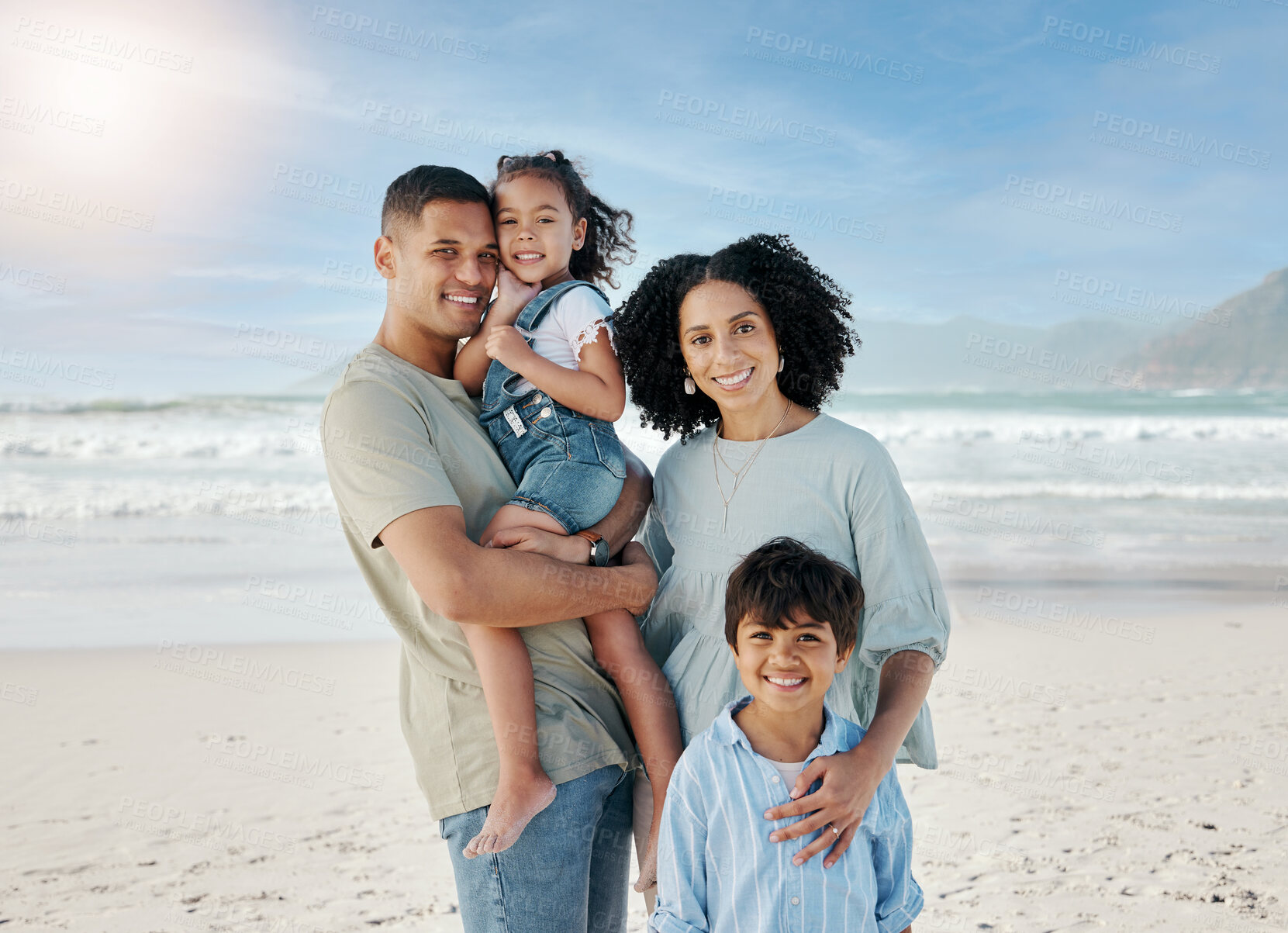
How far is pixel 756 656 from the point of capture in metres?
1.85

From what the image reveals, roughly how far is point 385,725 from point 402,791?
0.87 meters

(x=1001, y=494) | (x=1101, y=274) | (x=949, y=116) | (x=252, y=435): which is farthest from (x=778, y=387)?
(x=1101, y=274)

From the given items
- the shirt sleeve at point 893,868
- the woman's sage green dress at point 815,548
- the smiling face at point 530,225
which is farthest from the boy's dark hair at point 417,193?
the shirt sleeve at point 893,868

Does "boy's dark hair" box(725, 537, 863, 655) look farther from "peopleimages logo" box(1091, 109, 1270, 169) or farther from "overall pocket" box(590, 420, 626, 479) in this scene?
"peopleimages logo" box(1091, 109, 1270, 169)

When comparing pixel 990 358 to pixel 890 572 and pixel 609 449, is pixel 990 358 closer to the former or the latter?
pixel 609 449

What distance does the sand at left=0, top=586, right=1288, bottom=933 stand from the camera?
4113 millimetres

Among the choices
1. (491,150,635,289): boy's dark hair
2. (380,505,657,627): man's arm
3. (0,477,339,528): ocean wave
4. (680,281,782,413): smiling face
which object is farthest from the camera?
(0,477,339,528): ocean wave

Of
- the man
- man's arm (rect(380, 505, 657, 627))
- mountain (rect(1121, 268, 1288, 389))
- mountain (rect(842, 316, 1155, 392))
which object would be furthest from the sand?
mountain (rect(1121, 268, 1288, 389))

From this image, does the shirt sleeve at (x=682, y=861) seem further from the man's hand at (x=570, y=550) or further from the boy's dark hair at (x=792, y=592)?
the man's hand at (x=570, y=550)

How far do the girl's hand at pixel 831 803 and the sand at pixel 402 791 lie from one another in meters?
2.70

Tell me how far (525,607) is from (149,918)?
3.27 meters

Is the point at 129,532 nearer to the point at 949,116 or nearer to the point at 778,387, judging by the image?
the point at 778,387

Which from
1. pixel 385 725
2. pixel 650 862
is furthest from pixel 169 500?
pixel 650 862

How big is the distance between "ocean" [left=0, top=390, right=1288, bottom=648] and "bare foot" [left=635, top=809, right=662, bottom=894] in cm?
125
